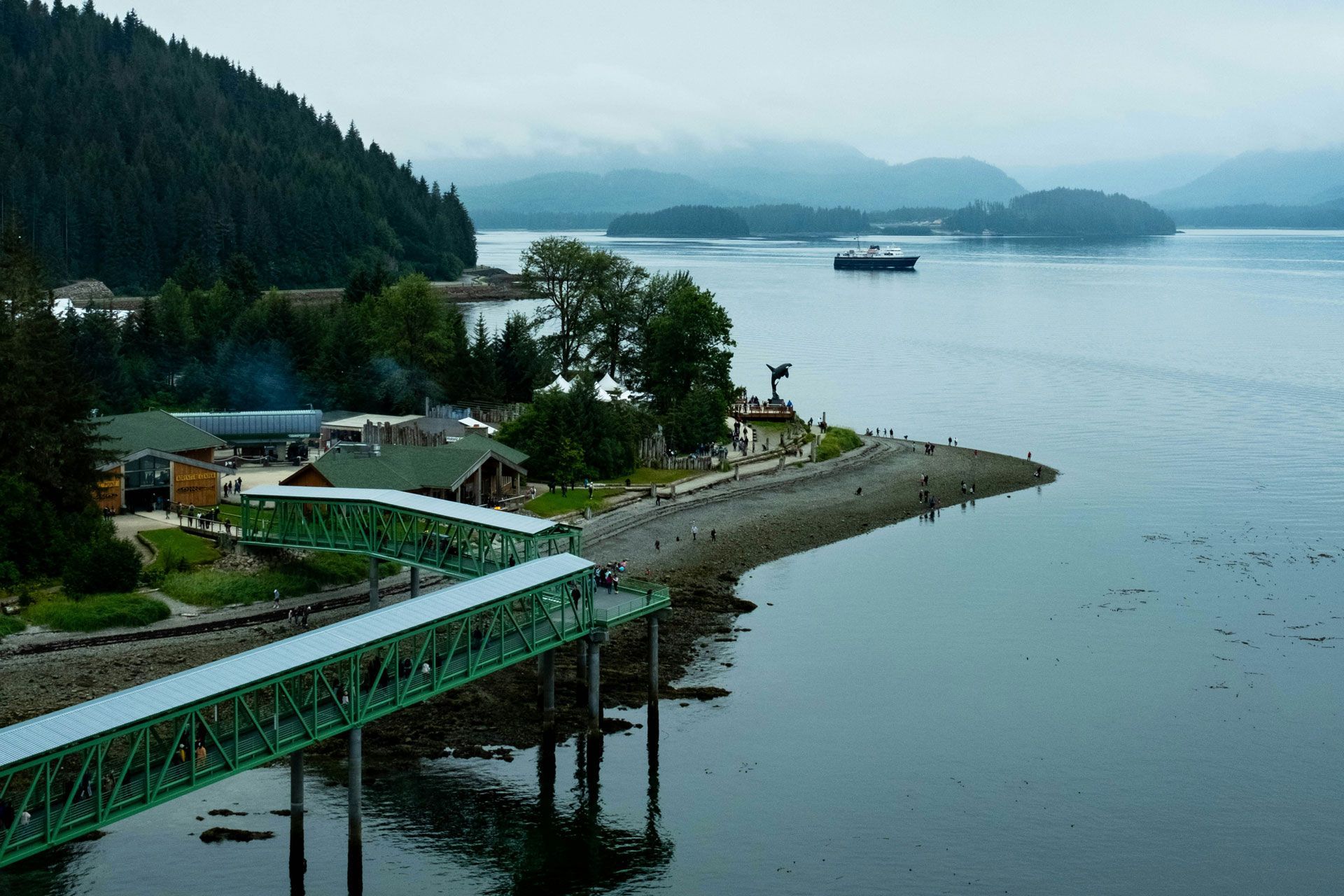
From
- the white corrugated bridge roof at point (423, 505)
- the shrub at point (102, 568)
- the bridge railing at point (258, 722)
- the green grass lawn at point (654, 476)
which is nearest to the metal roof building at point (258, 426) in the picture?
the green grass lawn at point (654, 476)

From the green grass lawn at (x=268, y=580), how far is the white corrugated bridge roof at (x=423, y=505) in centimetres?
293

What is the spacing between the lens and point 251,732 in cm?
3175

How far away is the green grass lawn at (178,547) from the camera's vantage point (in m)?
51.9

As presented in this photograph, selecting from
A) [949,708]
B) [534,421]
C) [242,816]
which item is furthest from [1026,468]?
[242,816]

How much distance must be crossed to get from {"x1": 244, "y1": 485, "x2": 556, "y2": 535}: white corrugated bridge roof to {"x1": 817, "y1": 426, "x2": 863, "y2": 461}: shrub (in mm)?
43648

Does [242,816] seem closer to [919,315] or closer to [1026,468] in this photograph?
[1026,468]

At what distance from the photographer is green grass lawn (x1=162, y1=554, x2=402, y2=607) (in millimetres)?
49188

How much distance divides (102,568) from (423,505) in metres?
11.0

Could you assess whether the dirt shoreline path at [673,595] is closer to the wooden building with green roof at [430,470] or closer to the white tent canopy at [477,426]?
the wooden building with green roof at [430,470]

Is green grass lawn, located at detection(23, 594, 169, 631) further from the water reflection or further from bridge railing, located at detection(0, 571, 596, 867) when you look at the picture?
the water reflection

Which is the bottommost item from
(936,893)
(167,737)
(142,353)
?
(936,893)

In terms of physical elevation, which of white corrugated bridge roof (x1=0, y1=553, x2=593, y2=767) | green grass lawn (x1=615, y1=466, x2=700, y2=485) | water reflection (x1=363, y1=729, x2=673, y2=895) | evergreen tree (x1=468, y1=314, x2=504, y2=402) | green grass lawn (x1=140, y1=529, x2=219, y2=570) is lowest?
water reflection (x1=363, y1=729, x2=673, y2=895)

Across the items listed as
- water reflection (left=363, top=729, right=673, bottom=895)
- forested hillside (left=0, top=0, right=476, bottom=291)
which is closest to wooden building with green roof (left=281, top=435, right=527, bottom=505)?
water reflection (left=363, top=729, right=673, bottom=895)

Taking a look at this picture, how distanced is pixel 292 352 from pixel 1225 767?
65408 millimetres
